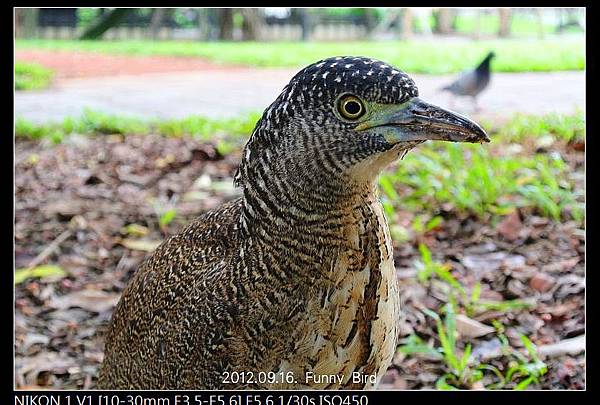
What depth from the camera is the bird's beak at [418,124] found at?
1.26 m

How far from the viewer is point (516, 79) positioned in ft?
7.43

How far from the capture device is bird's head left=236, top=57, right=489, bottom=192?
1.26 meters

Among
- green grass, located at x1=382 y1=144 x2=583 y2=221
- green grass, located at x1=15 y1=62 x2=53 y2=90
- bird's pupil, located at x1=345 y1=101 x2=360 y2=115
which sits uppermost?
bird's pupil, located at x1=345 y1=101 x2=360 y2=115

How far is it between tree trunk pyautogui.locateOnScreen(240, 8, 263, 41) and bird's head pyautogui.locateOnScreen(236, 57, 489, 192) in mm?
793

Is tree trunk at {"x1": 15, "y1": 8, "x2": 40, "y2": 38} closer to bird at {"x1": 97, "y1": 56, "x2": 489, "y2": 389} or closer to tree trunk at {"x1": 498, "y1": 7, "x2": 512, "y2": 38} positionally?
bird at {"x1": 97, "y1": 56, "x2": 489, "y2": 389}

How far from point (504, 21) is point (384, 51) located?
31cm

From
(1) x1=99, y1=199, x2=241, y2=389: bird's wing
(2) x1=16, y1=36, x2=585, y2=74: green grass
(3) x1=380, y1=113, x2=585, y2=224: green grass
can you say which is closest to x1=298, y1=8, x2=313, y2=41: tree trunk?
(2) x1=16, y1=36, x2=585, y2=74: green grass

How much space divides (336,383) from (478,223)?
100 cm

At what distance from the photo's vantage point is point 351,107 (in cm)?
128

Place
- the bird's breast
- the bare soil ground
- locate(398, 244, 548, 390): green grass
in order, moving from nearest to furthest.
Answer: the bird's breast → locate(398, 244, 548, 390): green grass → the bare soil ground

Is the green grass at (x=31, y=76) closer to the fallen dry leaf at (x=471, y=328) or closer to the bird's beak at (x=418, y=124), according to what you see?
the bird's beak at (x=418, y=124)

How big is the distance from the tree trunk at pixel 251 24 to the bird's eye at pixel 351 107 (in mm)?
829
